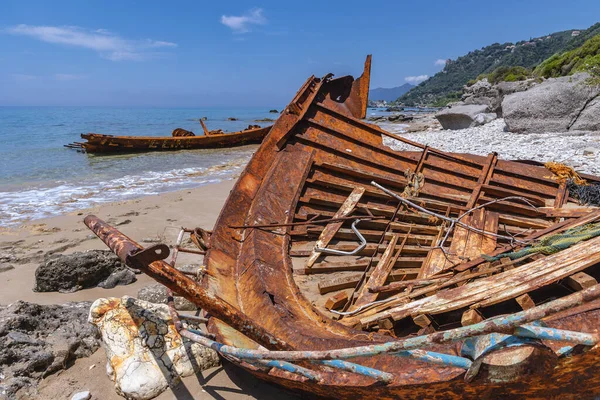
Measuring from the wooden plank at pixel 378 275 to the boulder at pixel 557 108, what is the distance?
40.1 ft

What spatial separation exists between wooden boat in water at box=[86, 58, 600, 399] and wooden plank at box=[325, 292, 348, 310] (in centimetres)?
2

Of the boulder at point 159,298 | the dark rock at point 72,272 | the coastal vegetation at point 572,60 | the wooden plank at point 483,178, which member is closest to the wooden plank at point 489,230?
the wooden plank at point 483,178

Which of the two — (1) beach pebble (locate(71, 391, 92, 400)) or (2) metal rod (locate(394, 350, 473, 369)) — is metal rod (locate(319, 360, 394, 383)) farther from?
(1) beach pebble (locate(71, 391, 92, 400))

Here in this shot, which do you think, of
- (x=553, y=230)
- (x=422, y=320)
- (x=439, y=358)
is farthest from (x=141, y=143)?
(x=439, y=358)

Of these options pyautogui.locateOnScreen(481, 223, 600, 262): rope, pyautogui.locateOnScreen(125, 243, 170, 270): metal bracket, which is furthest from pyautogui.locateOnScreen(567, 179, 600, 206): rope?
pyautogui.locateOnScreen(125, 243, 170, 270): metal bracket

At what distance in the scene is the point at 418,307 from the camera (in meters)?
2.54

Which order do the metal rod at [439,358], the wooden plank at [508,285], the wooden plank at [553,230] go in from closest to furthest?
the metal rod at [439,358], the wooden plank at [508,285], the wooden plank at [553,230]

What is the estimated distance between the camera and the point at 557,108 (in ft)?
44.3

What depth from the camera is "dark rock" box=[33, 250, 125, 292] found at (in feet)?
14.7

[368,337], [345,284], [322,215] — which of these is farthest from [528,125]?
[368,337]

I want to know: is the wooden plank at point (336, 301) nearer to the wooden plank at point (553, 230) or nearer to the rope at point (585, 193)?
the wooden plank at point (553, 230)

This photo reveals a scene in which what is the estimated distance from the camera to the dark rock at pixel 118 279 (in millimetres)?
4652

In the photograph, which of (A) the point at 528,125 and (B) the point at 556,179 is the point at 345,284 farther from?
(A) the point at 528,125

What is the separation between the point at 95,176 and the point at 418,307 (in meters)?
14.1
